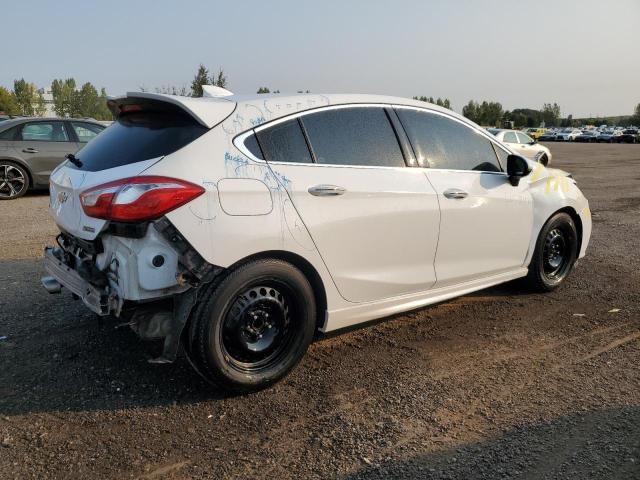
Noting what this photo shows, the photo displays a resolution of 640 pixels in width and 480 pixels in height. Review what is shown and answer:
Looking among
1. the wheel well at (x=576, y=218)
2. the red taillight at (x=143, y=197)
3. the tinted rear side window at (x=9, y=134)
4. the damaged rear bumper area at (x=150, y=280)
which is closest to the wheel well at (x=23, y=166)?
the tinted rear side window at (x=9, y=134)

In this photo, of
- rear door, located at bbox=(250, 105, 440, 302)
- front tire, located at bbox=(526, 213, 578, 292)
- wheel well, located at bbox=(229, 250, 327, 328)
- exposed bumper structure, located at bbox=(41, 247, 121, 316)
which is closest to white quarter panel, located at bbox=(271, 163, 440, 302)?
rear door, located at bbox=(250, 105, 440, 302)

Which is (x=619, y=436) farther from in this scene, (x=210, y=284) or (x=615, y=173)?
(x=615, y=173)

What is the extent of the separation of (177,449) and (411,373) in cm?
157

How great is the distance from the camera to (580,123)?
424ft

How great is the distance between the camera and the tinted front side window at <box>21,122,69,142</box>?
34.6ft

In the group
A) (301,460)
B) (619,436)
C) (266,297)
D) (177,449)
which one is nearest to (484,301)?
(619,436)

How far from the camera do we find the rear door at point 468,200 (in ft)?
13.4

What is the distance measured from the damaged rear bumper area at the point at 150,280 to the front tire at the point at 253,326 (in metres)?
0.10

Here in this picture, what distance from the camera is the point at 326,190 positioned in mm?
3393

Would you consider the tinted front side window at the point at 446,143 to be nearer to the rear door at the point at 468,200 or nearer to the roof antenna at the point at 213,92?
the rear door at the point at 468,200

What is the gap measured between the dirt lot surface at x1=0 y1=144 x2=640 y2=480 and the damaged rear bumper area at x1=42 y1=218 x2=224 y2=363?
0.94 feet

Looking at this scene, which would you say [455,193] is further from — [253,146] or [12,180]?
[12,180]

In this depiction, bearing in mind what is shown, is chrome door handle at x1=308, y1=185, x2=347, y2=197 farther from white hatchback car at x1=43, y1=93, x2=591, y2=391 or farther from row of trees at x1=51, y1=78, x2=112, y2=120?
row of trees at x1=51, y1=78, x2=112, y2=120

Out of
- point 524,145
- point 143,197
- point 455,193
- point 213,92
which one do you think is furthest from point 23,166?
point 524,145
